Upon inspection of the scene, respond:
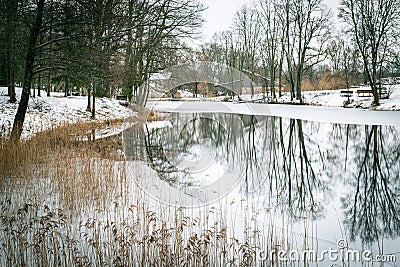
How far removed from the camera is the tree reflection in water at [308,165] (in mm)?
5344

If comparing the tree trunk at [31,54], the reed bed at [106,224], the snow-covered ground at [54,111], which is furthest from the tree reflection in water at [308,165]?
the snow-covered ground at [54,111]

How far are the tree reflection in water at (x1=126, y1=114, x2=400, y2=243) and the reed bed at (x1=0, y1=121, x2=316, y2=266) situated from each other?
0.81 m

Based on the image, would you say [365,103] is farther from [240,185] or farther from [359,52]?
[240,185]

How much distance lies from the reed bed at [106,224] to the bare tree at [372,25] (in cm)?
2054

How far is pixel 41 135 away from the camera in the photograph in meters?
10.2

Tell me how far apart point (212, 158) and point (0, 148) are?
4.22m

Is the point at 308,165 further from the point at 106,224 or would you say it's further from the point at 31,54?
the point at 31,54

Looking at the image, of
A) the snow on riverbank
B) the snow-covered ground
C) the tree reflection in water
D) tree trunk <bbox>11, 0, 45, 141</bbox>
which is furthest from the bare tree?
tree trunk <bbox>11, 0, 45, 141</bbox>

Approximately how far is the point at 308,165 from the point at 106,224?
5.32 meters

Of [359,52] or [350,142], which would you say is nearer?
[350,142]

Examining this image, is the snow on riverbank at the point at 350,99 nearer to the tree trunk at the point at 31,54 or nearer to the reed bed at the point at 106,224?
the tree trunk at the point at 31,54

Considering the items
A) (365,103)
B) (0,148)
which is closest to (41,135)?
(0,148)

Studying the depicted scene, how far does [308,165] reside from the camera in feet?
27.8

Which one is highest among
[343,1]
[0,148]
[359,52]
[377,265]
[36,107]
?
[343,1]
